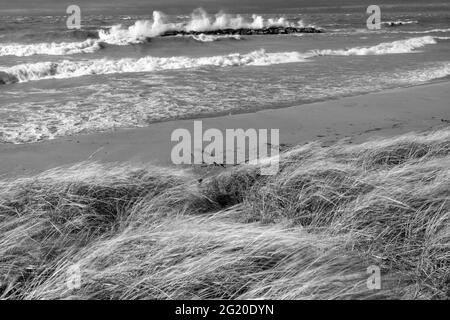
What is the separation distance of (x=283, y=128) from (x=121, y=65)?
9801 millimetres

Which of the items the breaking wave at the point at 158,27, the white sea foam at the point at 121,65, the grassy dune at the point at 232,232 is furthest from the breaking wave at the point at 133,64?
the grassy dune at the point at 232,232

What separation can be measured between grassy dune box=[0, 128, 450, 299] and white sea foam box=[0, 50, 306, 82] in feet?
34.4

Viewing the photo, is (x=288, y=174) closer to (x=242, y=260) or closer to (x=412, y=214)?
(x=412, y=214)

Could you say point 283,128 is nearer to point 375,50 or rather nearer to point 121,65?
point 121,65

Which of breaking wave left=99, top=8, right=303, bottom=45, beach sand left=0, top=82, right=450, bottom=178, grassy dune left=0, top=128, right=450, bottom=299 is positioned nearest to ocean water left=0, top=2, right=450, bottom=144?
beach sand left=0, top=82, right=450, bottom=178

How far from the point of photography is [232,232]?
3156mm

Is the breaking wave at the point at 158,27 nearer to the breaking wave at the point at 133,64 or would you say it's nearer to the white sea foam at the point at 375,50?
the breaking wave at the point at 133,64

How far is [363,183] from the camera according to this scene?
4.13m

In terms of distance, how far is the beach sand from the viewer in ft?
20.6

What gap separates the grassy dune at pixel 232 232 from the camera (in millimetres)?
2656

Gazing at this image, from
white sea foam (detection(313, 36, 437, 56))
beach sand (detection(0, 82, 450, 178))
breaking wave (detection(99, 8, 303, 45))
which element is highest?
breaking wave (detection(99, 8, 303, 45))

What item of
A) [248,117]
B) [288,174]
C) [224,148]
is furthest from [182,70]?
[288,174]

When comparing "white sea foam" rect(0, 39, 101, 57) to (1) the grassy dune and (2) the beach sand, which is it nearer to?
A: (2) the beach sand

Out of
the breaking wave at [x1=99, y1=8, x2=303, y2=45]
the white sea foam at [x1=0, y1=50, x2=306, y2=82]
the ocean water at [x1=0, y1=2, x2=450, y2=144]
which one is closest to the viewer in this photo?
the ocean water at [x1=0, y1=2, x2=450, y2=144]
